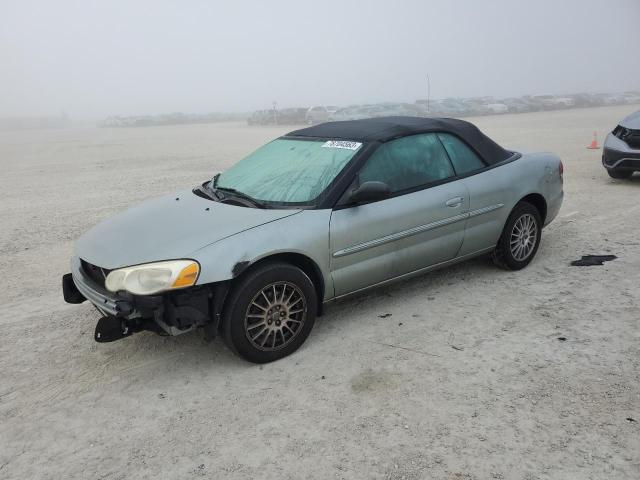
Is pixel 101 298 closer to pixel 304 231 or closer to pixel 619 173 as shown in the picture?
pixel 304 231

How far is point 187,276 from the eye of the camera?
3086mm

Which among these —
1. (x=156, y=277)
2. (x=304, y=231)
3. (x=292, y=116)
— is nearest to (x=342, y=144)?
(x=304, y=231)

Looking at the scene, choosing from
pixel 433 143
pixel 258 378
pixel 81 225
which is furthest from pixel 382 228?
pixel 81 225

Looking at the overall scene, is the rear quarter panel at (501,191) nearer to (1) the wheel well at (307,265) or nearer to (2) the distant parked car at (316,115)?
(1) the wheel well at (307,265)

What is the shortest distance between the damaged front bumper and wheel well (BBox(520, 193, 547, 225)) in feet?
10.3

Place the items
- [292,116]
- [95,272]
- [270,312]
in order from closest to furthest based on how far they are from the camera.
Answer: [270,312] → [95,272] → [292,116]

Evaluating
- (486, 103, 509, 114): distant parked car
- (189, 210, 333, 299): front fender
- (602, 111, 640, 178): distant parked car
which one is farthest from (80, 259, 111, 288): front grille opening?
(486, 103, 509, 114): distant parked car

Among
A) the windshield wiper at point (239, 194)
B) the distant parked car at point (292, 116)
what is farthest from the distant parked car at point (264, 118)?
the windshield wiper at point (239, 194)

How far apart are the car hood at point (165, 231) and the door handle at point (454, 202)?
1.33 meters

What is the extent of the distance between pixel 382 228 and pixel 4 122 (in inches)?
3273

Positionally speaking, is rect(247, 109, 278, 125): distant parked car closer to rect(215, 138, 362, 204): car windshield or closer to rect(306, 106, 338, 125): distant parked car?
rect(306, 106, 338, 125): distant parked car

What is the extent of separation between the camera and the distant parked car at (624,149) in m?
8.46

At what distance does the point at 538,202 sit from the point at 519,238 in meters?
0.46

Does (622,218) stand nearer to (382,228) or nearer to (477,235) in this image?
(477,235)
